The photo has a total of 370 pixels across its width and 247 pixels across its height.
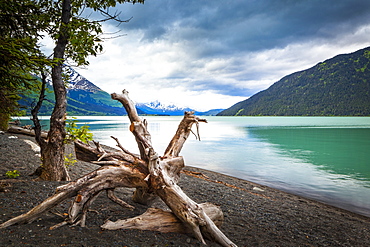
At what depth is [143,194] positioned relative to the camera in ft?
21.6

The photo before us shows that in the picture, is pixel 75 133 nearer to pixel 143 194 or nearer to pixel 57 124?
pixel 57 124

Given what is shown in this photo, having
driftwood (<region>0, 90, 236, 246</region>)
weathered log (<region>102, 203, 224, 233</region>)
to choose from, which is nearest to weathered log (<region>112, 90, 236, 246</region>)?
driftwood (<region>0, 90, 236, 246</region>)

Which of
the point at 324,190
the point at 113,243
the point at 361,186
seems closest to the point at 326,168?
the point at 361,186

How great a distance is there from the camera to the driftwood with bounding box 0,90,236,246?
194 inches

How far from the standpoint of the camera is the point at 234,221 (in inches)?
277

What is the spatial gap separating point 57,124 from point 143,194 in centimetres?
354

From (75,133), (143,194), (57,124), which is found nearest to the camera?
(143,194)

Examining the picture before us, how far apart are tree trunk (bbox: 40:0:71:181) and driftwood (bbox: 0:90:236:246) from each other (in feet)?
5.05

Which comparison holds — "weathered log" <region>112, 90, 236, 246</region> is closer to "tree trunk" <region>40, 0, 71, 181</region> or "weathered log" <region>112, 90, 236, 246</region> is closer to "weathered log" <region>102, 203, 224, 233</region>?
"weathered log" <region>102, 203, 224, 233</region>

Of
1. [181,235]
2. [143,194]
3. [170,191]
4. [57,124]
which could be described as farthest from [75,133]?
[181,235]

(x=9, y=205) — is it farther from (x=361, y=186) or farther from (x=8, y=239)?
(x=361, y=186)

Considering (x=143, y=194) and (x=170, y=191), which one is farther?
(x=143, y=194)

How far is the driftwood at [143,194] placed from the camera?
4922 mm

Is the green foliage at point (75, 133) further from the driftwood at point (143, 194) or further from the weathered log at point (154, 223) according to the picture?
the weathered log at point (154, 223)
